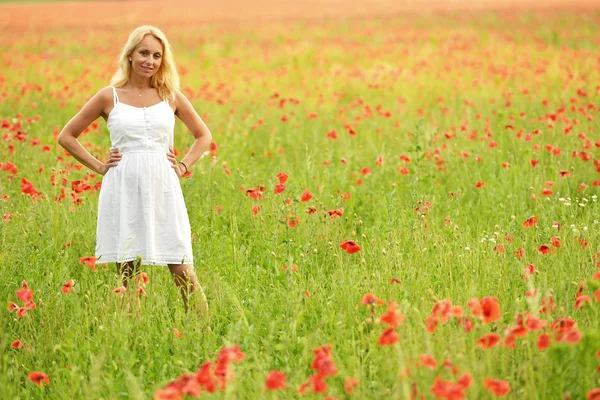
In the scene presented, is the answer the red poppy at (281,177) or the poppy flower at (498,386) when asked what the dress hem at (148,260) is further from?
the poppy flower at (498,386)

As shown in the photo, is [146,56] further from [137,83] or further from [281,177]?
[281,177]

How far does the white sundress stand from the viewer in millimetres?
3365

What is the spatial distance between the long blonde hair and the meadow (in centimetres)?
68

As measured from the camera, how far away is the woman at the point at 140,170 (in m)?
3.37

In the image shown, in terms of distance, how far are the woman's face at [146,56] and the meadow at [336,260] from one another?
0.81m

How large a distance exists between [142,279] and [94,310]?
0.29 meters

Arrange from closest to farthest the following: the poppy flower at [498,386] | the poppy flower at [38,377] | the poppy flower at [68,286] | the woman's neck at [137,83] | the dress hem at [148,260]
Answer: the poppy flower at [498,386] → the poppy flower at [38,377] → the poppy flower at [68,286] → the dress hem at [148,260] → the woman's neck at [137,83]

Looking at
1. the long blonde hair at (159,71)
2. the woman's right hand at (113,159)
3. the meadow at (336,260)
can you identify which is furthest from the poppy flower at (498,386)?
the long blonde hair at (159,71)

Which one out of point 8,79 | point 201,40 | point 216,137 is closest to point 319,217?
point 216,137

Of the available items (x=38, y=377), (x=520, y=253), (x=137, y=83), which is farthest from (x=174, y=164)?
(x=520, y=253)

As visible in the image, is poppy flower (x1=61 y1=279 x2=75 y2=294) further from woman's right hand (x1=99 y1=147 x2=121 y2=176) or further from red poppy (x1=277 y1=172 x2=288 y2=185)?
red poppy (x1=277 y1=172 x2=288 y2=185)

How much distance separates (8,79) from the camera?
1011 centimetres

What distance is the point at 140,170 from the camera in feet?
11.1

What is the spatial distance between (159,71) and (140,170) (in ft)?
1.91
